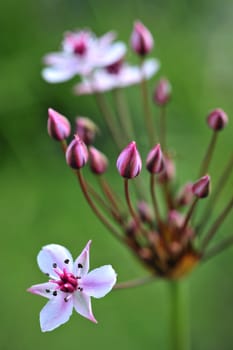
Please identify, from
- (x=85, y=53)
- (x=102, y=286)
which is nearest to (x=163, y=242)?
(x=102, y=286)

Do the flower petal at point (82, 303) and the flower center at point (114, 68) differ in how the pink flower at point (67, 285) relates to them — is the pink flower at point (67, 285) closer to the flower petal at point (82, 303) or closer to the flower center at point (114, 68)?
the flower petal at point (82, 303)

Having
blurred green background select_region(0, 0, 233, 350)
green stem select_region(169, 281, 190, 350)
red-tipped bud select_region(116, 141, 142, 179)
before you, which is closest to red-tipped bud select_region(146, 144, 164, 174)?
red-tipped bud select_region(116, 141, 142, 179)

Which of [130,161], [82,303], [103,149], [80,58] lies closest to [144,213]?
[130,161]

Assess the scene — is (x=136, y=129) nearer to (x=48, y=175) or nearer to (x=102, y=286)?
(x=48, y=175)

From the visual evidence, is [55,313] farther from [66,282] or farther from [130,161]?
[130,161]

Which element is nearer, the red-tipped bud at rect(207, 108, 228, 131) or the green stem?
the red-tipped bud at rect(207, 108, 228, 131)

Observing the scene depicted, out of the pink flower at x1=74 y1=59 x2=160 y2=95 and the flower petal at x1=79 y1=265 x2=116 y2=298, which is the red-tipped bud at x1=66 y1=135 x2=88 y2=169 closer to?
the flower petal at x1=79 y1=265 x2=116 y2=298

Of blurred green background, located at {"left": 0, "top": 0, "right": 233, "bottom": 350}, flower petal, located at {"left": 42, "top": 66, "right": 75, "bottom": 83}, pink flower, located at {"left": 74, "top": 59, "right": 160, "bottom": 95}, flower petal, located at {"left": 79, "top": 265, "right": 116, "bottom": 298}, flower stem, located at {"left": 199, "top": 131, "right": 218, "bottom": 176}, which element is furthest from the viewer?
blurred green background, located at {"left": 0, "top": 0, "right": 233, "bottom": 350}

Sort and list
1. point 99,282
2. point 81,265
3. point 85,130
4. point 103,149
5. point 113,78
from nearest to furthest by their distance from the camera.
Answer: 1. point 99,282
2. point 81,265
3. point 85,130
4. point 113,78
5. point 103,149
